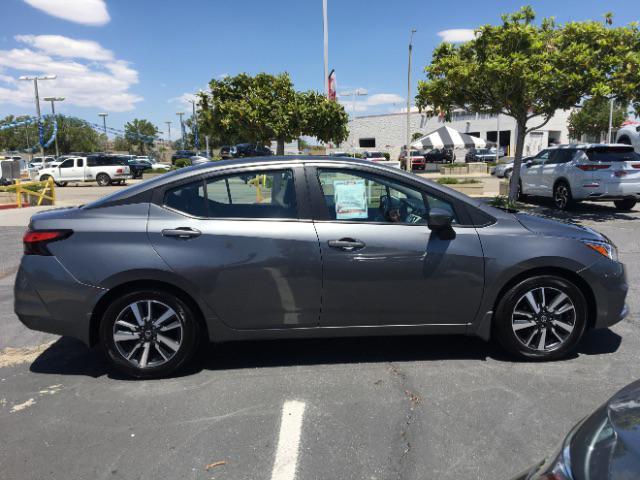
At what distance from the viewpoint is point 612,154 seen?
41.1 feet

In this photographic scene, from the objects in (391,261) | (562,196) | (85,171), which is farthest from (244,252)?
(85,171)

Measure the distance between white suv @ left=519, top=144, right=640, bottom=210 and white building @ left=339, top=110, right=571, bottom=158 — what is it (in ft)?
168

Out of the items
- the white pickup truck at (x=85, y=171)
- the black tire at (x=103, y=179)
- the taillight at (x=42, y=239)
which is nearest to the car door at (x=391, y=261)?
the taillight at (x=42, y=239)

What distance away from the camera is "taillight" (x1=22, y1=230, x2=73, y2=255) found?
12.2 feet

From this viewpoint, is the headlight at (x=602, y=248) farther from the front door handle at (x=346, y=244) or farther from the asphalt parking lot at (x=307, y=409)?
the front door handle at (x=346, y=244)

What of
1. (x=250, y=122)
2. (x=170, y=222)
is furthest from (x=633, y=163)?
(x=250, y=122)

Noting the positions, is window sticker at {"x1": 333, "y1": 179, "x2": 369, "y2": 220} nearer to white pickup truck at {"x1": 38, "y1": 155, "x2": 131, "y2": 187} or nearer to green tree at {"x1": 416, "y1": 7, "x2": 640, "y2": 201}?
green tree at {"x1": 416, "y1": 7, "x2": 640, "y2": 201}

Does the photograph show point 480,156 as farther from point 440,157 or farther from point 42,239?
point 42,239

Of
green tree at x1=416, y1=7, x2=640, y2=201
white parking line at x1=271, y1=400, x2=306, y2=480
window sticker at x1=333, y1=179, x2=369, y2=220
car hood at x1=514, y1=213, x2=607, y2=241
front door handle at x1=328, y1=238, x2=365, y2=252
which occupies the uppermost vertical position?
green tree at x1=416, y1=7, x2=640, y2=201

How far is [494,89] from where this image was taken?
12.8 m

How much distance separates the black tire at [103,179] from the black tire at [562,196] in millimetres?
25483

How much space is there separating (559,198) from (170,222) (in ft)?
40.5

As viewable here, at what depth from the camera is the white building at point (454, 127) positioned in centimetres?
6794

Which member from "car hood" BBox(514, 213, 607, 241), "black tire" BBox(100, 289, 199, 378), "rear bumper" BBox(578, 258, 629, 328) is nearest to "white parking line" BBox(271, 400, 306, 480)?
"black tire" BBox(100, 289, 199, 378)
